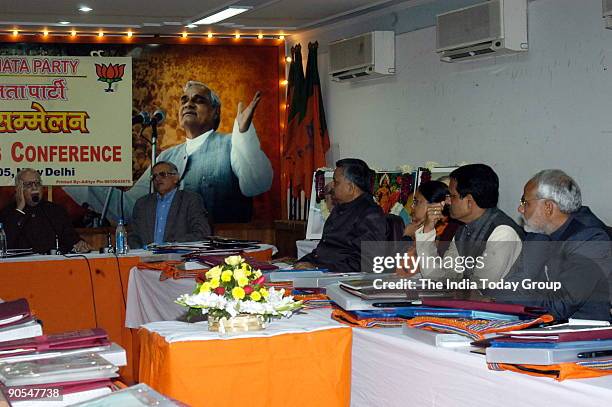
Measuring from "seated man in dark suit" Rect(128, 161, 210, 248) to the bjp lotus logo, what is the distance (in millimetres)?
2597

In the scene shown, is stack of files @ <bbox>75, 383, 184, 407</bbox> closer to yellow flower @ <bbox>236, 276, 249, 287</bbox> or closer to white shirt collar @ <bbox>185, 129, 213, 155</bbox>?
yellow flower @ <bbox>236, 276, 249, 287</bbox>

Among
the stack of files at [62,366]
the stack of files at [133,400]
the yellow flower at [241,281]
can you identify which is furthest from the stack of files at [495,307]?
the stack of files at [133,400]

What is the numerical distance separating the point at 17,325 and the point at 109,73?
6973mm

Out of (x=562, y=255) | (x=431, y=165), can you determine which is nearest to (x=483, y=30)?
(x=431, y=165)

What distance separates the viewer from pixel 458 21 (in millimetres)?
6574

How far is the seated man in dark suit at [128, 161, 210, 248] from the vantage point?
646cm

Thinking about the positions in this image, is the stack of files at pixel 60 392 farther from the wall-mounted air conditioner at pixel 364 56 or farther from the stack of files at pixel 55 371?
the wall-mounted air conditioner at pixel 364 56

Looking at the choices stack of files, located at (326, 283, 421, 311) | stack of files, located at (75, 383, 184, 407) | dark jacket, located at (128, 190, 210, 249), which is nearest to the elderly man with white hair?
stack of files, located at (326, 283, 421, 311)

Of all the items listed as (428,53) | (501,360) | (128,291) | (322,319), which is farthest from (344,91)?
(501,360)

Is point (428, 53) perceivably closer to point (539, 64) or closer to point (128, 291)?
point (539, 64)

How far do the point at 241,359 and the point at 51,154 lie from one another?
22.2 feet

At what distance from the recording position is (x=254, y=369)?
2.49 meters

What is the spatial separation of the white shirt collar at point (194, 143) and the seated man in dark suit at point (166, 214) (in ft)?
8.16

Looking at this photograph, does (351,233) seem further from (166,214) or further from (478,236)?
(166,214)
